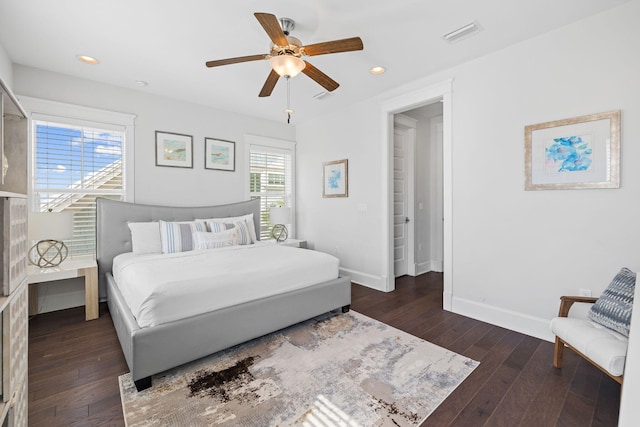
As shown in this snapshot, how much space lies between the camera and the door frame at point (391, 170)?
3.19 metres

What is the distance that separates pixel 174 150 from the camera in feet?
13.3

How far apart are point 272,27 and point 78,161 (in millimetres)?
2989

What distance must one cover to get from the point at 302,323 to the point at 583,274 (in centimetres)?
249

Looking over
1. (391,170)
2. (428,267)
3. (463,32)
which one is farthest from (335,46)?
(428,267)

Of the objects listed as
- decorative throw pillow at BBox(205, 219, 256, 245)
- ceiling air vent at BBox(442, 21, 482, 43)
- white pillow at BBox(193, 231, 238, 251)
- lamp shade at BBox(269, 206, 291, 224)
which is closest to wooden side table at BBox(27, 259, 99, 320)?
white pillow at BBox(193, 231, 238, 251)

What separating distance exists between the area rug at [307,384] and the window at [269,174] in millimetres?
2769

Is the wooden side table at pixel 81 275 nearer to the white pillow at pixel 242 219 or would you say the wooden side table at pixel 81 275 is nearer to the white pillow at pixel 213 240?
the white pillow at pixel 213 240

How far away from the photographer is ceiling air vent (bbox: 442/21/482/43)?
238cm

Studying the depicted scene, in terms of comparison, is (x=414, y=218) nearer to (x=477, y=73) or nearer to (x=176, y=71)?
(x=477, y=73)

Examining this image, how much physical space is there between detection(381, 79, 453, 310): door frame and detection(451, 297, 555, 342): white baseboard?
0.50ft

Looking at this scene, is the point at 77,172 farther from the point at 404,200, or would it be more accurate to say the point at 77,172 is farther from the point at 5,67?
the point at 404,200

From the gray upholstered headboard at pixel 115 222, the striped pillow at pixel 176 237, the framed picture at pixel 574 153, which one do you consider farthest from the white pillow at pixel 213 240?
the framed picture at pixel 574 153

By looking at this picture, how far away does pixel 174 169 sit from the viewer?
4.07 metres

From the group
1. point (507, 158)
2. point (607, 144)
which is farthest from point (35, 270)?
point (607, 144)
